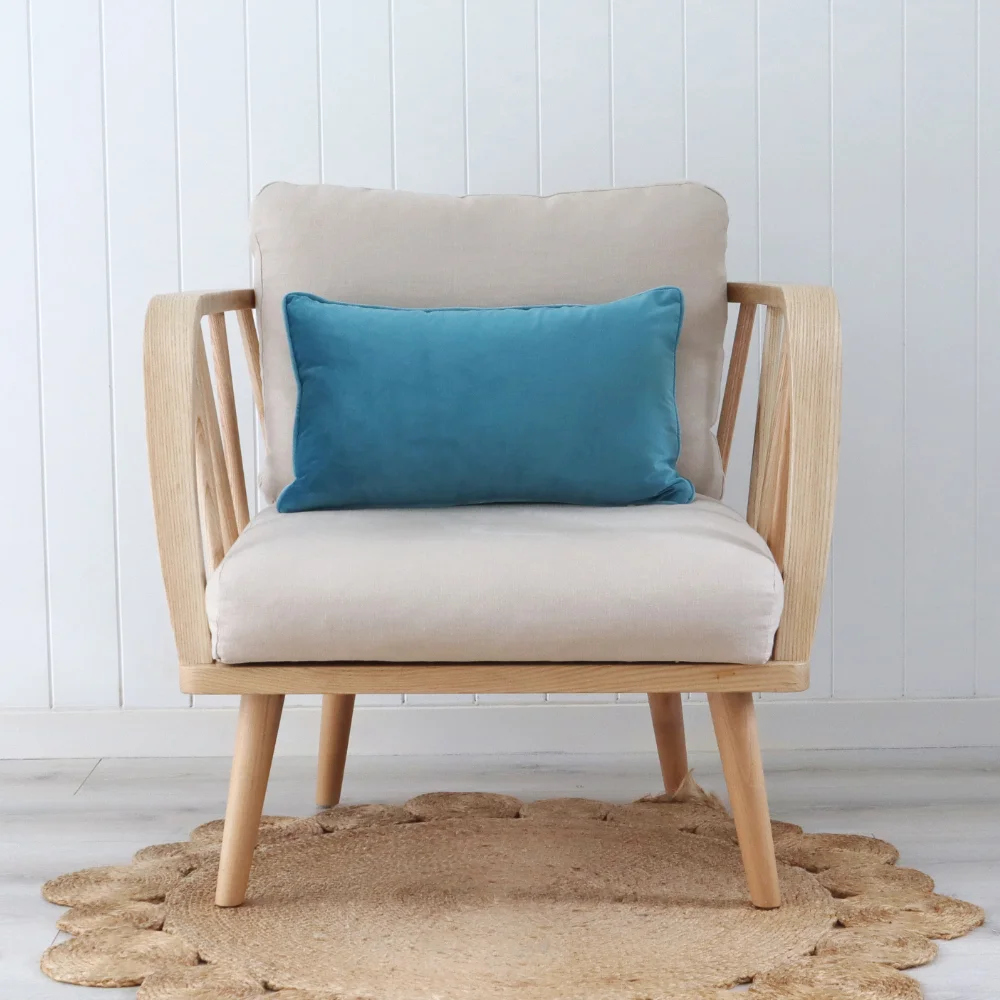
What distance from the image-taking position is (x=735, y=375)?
166 cm

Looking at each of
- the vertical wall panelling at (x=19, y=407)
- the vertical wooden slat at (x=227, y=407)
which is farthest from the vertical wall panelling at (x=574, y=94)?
Result: the vertical wall panelling at (x=19, y=407)

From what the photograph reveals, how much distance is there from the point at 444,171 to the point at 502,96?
0.14m

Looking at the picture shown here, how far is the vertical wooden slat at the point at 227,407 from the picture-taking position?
1.51 m

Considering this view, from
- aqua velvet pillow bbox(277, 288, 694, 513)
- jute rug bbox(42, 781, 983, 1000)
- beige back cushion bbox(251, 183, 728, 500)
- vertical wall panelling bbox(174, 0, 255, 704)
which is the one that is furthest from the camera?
vertical wall panelling bbox(174, 0, 255, 704)

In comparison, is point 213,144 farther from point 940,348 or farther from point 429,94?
point 940,348

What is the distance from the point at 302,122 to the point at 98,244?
0.36 m

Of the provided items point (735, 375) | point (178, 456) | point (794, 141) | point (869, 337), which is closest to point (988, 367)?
point (869, 337)

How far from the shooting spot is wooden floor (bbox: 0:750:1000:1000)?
1.49 m

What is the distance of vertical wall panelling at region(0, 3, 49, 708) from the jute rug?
0.55m

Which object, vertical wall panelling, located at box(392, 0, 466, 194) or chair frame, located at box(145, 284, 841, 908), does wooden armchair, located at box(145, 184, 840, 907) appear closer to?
chair frame, located at box(145, 284, 841, 908)

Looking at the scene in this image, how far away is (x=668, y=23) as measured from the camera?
1.95 meters

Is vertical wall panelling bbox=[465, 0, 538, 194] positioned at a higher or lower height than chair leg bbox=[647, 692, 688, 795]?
higher

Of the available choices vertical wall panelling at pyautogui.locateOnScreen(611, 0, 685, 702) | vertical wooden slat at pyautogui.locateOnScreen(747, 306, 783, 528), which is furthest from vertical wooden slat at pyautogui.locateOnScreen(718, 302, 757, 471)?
vertical wall panelling at pyautogui.locateOnScreen(611, 0, 685, 702)

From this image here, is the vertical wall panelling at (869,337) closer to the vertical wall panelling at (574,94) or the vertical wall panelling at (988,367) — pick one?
the vertical wall panelling at (988,367)
